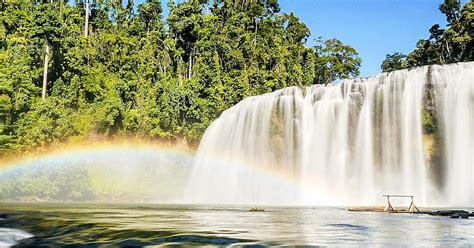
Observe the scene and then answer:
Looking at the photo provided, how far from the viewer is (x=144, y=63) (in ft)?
202

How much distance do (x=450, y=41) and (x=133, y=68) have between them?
4260 centimetres

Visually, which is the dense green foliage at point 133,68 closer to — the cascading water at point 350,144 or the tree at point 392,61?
the cascading water at point 350,144

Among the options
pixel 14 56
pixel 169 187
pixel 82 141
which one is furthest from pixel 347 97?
pixel 14 56

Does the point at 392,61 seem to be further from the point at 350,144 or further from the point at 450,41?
the point at 350,144

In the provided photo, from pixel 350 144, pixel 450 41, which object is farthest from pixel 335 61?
pixel 350 144

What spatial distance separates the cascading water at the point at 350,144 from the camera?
1268 inches

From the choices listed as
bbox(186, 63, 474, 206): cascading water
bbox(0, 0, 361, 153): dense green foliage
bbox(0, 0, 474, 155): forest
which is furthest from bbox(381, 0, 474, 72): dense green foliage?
bbox(186, 63, 474, 206): cascading water

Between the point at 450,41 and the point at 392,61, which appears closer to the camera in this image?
the point at 450,41

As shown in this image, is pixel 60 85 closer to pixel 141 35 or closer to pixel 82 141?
pixel 82 141

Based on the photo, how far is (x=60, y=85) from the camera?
55344 mm

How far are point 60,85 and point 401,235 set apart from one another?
49790 millimetres

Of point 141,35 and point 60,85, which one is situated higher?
point 141,35

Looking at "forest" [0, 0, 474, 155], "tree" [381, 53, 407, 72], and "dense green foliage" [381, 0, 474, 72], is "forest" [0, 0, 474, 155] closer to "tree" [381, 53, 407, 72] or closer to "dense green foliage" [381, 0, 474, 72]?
"dense green foliage" [381, 0, 474, 72]

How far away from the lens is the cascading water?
32.2m
